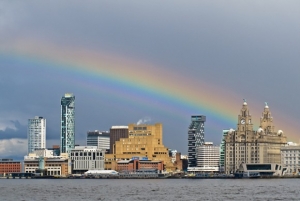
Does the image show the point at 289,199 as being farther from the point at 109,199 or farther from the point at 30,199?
the point at 30,199

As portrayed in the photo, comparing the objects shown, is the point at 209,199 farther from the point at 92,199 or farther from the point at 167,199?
the point at 92,199

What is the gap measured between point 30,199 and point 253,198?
34.1m

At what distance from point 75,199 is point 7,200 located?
Result: 33.5 ft

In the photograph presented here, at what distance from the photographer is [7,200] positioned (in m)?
117

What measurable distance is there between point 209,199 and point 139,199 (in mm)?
10577

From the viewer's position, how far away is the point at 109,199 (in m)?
117

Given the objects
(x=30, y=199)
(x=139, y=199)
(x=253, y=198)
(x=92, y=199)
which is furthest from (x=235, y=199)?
(x=30, y=199)

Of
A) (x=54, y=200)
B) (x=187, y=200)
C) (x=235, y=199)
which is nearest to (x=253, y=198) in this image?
(x=235, y=199)

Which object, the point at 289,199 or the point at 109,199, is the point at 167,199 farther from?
the point at 289,199

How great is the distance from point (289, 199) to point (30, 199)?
3907cm

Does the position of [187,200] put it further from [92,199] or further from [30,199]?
[30,199]

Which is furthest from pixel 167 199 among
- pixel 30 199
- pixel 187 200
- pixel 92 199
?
pixel 30 199

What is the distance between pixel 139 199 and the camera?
384ft

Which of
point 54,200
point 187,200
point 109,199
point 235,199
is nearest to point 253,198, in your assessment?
point 235,199
